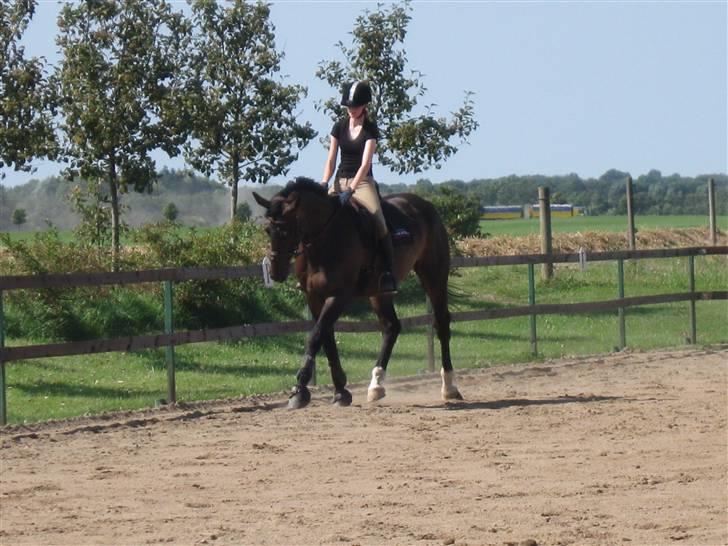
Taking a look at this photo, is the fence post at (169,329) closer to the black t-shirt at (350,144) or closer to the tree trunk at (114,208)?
the black t-shirt at (350,144)

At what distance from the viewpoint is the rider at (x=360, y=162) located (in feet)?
37.1

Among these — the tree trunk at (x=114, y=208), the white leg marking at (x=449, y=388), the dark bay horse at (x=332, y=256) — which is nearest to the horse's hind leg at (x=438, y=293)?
the dark bay horse at (x=332, y=256)

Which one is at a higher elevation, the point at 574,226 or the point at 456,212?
the point at 456,212

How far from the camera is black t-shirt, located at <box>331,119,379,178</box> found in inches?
446

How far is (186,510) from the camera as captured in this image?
7074mm

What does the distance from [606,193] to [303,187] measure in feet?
323

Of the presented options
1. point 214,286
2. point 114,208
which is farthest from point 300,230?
point 114,208

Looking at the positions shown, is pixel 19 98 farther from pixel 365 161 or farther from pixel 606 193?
pixel 606 193

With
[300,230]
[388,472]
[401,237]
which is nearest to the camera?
[388,472]

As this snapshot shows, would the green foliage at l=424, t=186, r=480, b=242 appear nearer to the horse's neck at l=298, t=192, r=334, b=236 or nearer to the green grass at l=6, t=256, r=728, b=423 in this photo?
the green grass at l=6, t=256, r=728, b=423

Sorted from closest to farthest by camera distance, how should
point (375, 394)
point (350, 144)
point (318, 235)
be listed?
1. point (318, 235)
2. point (350, 144)
3. point (375, 394)

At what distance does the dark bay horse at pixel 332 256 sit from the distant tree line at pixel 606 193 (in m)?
52.1

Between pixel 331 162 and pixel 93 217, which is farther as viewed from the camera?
pixel 93 217

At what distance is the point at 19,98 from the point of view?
20000 mm
